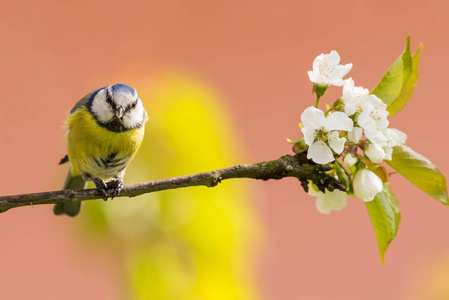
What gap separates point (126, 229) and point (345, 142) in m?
1.04

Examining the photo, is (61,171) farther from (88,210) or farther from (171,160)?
(171,160)

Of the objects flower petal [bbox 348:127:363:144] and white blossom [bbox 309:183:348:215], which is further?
white blossom [bbox 309:183:348:215]

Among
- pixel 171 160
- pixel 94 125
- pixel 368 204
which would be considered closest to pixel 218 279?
pixel 171 160

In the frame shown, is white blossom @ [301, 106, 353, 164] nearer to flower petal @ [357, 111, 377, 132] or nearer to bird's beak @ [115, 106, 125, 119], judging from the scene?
flower petal @ [357, 111, 377, 132]

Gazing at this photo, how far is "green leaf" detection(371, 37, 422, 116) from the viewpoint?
907mm

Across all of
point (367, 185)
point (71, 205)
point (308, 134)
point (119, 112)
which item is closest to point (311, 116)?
point (308, 134)

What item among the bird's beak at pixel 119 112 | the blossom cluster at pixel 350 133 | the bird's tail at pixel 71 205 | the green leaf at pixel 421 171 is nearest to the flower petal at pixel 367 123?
the blossom cluster at pixel 350 133

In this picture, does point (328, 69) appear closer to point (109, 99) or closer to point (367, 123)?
point (367, 123)

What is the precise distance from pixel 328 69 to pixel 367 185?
18 cm

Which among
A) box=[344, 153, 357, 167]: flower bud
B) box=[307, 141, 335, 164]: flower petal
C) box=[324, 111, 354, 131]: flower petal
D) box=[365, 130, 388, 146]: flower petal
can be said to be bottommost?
box=[344, 153, 357, 167]: flower bud

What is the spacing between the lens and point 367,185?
86cm

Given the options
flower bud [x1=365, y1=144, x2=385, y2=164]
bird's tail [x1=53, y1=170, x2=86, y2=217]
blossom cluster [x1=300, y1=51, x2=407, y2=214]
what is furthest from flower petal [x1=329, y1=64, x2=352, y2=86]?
bird's tail [x1=53, y1=170, x2=86, y2=217]

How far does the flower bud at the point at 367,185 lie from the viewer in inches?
33.5

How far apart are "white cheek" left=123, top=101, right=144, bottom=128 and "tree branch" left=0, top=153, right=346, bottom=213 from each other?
37 centimetres
